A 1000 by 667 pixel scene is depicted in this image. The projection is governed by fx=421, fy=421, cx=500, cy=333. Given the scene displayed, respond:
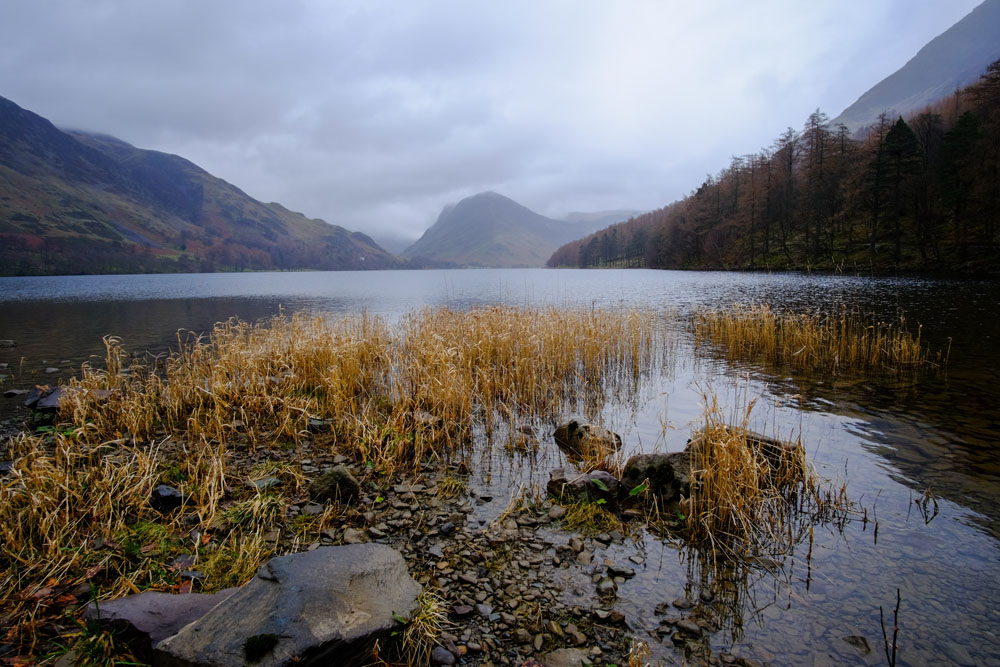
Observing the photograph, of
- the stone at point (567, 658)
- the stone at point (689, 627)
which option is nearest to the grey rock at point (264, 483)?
the stone at point (567, 658)

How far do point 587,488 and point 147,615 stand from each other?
15.9 feet

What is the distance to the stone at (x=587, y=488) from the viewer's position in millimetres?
5980

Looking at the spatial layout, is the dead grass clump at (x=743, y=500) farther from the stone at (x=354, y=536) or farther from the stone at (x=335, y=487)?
the stone at (x=335, y=487)

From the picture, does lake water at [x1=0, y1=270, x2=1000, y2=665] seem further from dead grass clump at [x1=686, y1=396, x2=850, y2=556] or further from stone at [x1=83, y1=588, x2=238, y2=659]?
stone at [x1=83, y1=588, x2=238, y2=659]

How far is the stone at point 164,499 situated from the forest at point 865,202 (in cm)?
3770

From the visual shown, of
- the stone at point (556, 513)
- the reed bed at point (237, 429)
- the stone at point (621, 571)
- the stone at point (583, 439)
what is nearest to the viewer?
the reed bed at point (237, 429)

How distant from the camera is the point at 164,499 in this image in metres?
5.43

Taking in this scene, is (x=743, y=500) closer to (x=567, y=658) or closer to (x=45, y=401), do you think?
(x=567, y=658)

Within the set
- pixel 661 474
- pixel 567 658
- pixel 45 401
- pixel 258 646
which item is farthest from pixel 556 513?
pixel 45 401

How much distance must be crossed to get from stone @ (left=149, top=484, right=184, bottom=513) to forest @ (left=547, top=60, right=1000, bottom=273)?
3770cm

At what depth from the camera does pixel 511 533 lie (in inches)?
206

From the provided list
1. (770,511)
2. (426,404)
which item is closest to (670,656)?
(770,511)

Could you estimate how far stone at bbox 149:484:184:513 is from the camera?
17.7 feet

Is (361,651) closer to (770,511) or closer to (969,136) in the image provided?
(770,511)
